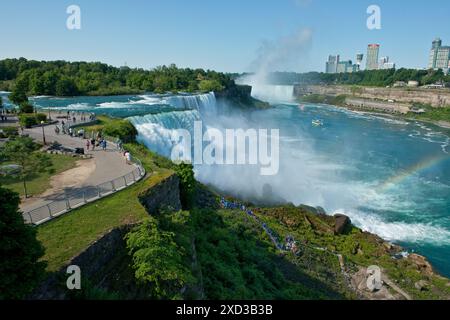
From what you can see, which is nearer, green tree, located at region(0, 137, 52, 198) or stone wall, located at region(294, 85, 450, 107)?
green tree, located at region(0, 137, 52, 198)

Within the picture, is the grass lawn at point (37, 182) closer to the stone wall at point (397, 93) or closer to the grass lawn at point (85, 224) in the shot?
the grass lawn at point (85, 224)

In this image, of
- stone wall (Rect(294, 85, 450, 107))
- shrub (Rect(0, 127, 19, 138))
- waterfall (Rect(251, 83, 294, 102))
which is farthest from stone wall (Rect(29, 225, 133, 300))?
waterfall (Rect(251, 83, 294, 102))

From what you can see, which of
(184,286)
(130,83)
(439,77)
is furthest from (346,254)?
(439,77)

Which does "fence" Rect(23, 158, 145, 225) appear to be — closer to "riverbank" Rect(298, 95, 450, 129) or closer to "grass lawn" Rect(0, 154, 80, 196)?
"grass lawn" Rect(0, 154, 80, 196)

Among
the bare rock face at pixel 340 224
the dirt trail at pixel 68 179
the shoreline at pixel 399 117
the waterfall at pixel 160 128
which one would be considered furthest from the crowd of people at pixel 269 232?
the shoreline at pixel 399 117

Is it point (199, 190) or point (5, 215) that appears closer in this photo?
point (5, 215)
